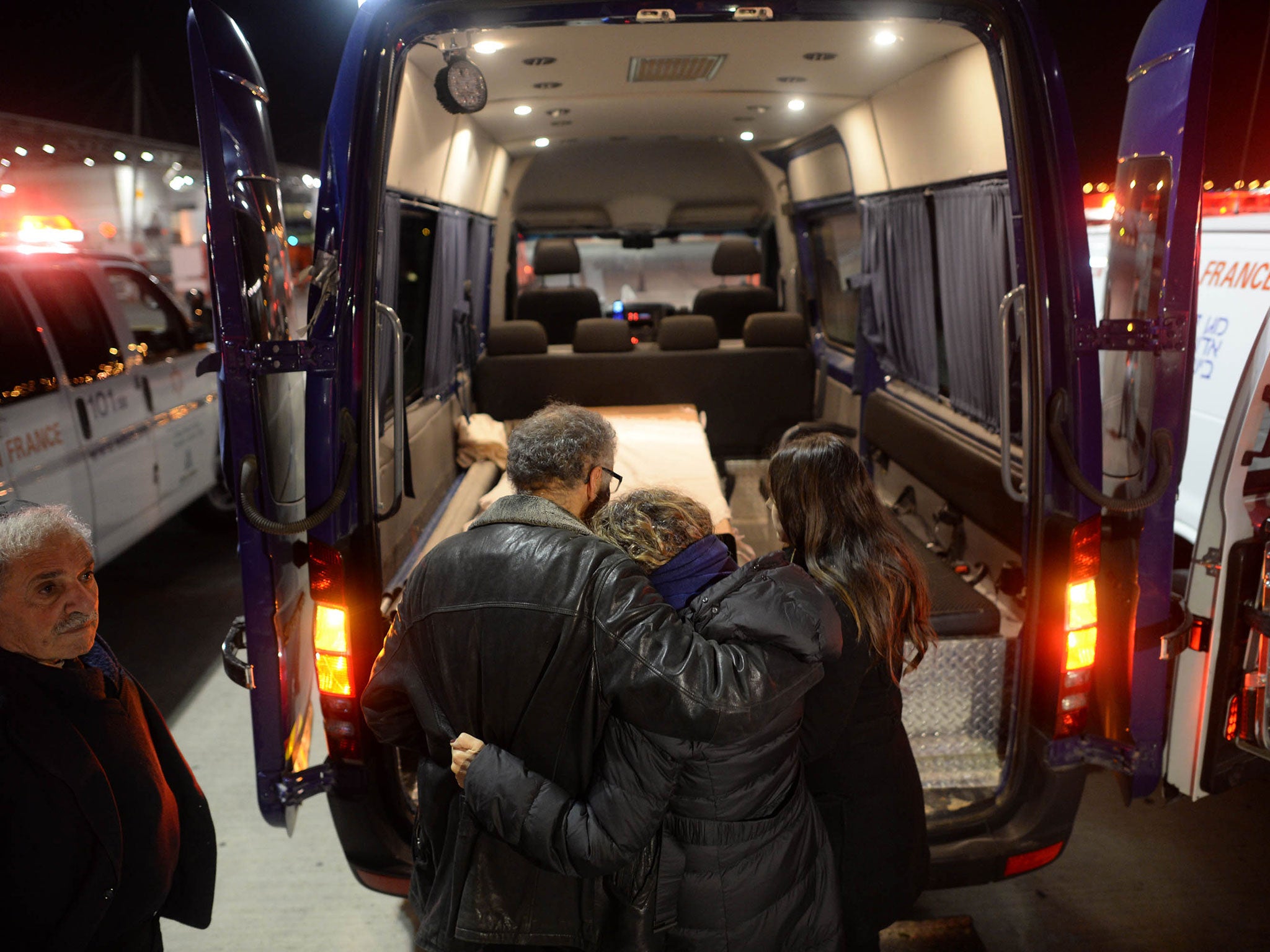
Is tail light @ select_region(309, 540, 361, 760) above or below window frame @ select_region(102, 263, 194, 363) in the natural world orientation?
below

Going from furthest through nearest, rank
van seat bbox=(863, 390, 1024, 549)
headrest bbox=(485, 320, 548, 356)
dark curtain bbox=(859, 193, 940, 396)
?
1. headrest bbox=(485, 320, 548, 356)
2. dark curtain bbox=(859, 193, 940, 396)
3. van seat bbox=(863, 390, 1024, 549)

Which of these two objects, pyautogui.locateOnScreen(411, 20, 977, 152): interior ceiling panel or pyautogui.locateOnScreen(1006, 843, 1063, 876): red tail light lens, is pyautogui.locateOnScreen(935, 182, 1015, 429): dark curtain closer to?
pyautogui.locateOnScreen(411, 20, 977, 152): interior ceiling panel

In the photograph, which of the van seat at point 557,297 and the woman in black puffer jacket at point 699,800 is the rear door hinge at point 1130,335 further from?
the van seat at point 557,297

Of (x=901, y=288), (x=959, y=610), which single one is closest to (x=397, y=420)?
(x=959, y=610)

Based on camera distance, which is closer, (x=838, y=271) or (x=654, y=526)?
(x=654, y=526)

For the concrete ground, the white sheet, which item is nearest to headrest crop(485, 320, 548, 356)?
the white sheet

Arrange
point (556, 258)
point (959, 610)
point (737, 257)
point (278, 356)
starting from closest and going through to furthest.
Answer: point (278, 356) → point (959, 610) → point (556, 258) → point (737, 257)

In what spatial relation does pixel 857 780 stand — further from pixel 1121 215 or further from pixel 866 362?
pixel 866 362

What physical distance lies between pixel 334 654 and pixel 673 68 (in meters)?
2.73

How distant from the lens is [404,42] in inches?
87.0

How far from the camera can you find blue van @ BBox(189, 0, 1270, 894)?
86.5 inches

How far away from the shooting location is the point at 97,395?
521 centimetres

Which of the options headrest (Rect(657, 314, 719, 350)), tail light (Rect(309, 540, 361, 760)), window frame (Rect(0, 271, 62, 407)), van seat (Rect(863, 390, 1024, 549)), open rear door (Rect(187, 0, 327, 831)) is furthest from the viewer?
headrest (Rect(657, 314, 719, 350))

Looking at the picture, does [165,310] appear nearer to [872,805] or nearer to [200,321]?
[200,321]
